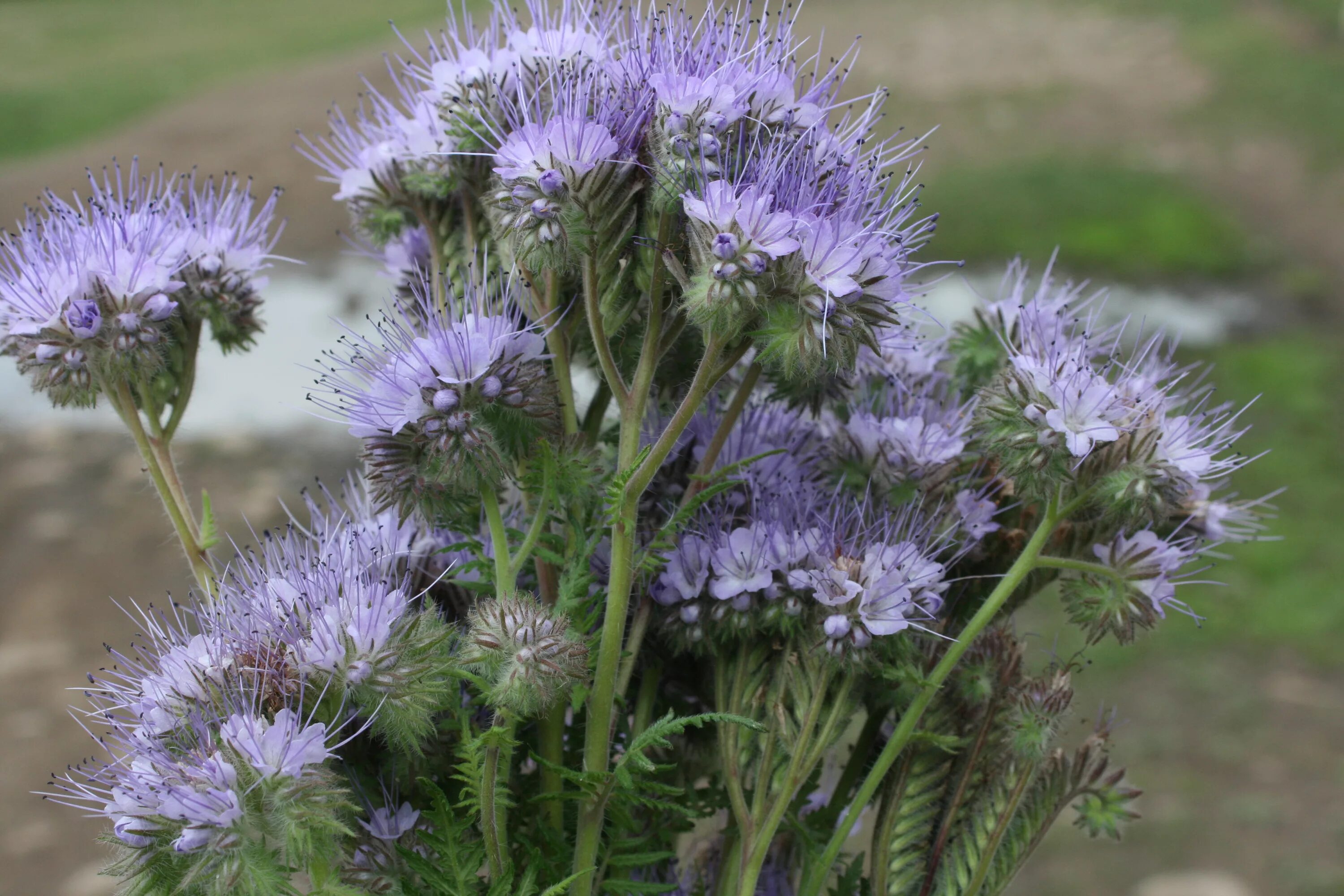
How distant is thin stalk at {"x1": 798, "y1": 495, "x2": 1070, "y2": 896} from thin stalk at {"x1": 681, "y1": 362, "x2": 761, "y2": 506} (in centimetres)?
27

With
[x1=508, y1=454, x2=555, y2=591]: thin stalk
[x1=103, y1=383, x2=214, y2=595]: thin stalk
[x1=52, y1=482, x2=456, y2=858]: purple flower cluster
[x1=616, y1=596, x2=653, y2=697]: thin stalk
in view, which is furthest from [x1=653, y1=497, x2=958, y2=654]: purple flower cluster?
[x1=103, y1=383, x2=214, y2=595]: thin stalk

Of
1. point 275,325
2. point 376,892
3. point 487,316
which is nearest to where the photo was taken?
point 376,892

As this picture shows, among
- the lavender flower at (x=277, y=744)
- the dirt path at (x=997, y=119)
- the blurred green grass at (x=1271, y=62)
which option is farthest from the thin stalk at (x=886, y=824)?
the blurred green grass at (x=1271, y=62)

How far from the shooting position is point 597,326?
3.30 ft

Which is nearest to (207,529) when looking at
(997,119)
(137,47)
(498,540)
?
(498,540)

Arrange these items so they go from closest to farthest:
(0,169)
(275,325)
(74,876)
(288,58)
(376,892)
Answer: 1. (376,892)
2. (74,876)
3. (275,325)
4. (0,169)
5. (288,58)

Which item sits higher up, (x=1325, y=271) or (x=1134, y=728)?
(x=1325, y=271)

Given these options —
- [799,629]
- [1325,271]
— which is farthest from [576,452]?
[1325,271]

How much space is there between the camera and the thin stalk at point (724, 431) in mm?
1052

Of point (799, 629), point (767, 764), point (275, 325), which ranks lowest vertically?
point (767, 764)

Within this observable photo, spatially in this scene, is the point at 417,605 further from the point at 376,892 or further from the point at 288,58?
the point at 288,58

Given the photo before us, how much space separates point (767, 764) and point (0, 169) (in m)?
9.94

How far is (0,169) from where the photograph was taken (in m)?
9.17

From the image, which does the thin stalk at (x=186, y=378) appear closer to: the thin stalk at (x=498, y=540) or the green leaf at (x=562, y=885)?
the thin stalk at (x=498, y=540)
